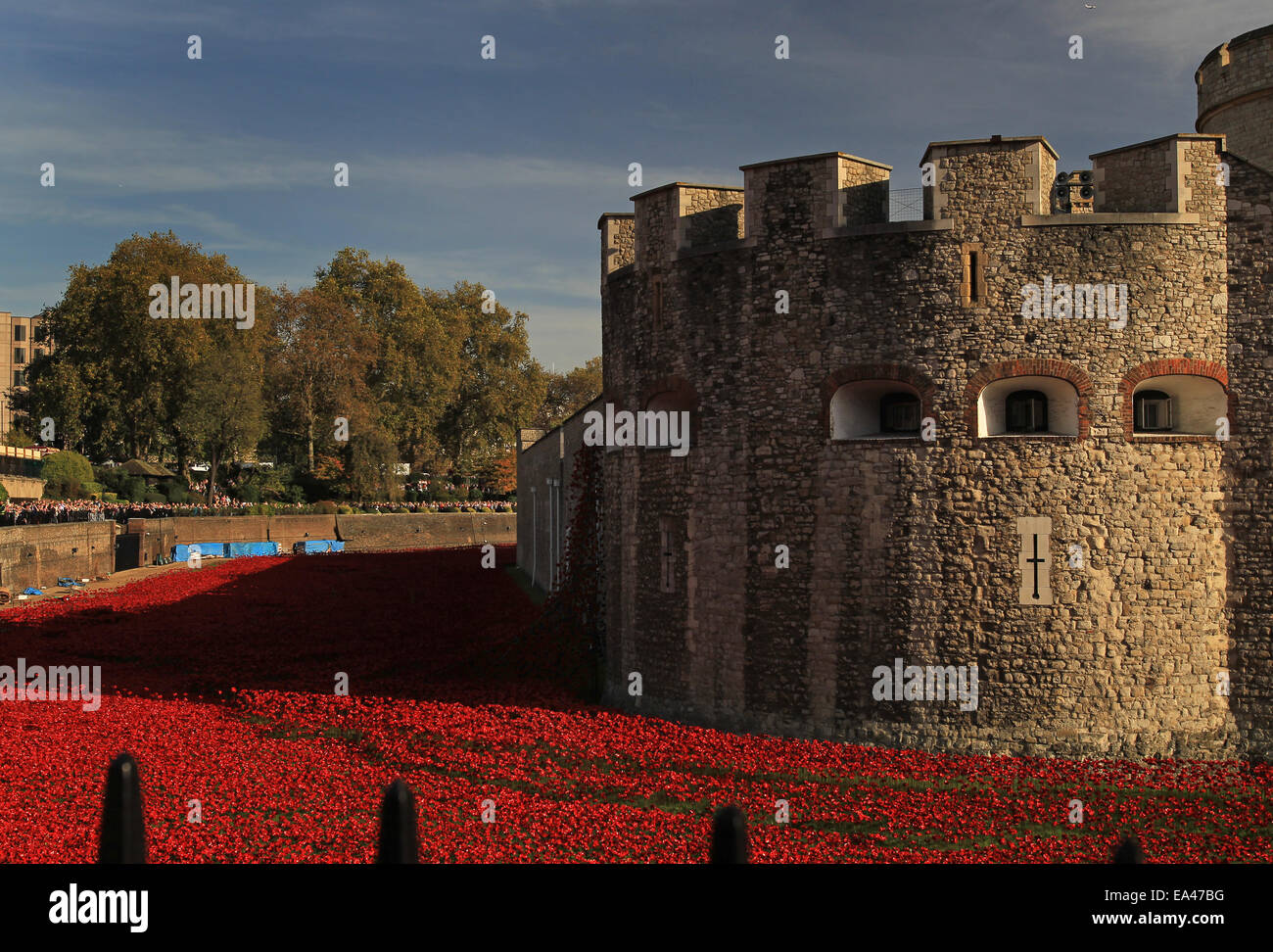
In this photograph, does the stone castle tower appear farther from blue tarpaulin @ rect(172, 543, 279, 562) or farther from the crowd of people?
blue tarpaulin @ rect(172, 543, 279, 562)

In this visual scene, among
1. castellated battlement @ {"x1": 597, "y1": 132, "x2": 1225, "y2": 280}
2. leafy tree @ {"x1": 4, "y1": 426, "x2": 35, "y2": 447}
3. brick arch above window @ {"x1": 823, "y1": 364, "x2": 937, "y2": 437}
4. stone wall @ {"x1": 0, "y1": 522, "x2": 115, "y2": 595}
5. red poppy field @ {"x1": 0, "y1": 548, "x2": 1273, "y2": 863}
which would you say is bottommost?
red poppy field @ {"x1": 0, "y1": 548, "x2": 1273, "y2": 863}

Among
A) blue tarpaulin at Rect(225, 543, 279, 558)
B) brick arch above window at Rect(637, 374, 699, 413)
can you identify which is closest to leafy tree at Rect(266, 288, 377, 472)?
blue tarpaulin at Rect(225, 543, 279, 558)

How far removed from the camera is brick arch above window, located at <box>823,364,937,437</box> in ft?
39.6

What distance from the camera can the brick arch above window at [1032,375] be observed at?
38.7 feet

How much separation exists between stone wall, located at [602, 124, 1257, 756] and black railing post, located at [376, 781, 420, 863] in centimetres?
1023

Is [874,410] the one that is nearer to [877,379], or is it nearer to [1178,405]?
[877,379]

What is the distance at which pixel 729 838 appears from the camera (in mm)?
2408

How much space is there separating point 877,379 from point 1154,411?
3.58 meters

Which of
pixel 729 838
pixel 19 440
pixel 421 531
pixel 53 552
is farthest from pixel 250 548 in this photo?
pixel 729 838

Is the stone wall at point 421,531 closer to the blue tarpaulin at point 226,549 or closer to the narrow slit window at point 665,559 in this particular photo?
the blue tarpaulin at point 226,549

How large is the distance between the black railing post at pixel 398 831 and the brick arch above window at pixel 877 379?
1038 centimetres

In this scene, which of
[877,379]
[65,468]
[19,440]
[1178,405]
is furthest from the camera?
[19,440]

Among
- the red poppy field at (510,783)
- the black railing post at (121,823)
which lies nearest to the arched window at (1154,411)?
the red poppy field at (510,783)
